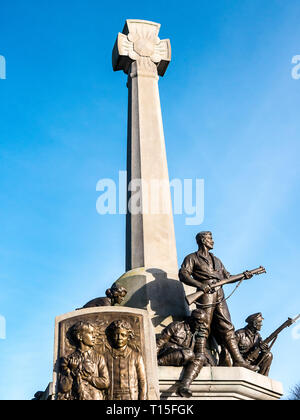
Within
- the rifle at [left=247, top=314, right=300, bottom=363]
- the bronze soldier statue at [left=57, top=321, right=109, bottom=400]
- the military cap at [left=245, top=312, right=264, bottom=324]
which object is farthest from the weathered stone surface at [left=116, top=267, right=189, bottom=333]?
the bronze soldier statue at [left=57, top=321, right=109, bottom=400]

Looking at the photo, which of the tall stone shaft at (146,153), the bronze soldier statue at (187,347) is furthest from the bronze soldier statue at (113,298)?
the tall stone shaft at (146,153)

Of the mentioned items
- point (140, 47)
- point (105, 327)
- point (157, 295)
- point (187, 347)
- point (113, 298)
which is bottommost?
point (105, 327)

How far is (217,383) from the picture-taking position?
9391mm

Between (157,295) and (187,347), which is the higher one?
(157,295)

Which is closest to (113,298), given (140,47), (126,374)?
(126,374)

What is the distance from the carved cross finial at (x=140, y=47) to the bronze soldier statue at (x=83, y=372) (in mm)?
10350

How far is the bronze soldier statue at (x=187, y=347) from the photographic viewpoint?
921cm

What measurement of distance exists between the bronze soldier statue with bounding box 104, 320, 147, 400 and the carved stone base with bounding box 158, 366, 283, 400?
108 centimetres

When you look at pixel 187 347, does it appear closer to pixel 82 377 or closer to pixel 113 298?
pixel 113 298

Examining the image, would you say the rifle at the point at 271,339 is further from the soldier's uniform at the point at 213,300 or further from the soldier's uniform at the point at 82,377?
the soldier's uniform at the point at 82,377

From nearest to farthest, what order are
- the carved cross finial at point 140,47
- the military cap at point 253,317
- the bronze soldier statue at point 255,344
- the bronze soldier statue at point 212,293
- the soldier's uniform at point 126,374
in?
the soldier's uniform at point 126,374 → the bronze soldier statue at point 212,293 → the bronze soldier statue at point 255,344 → the military cap at point 253,317 → the carved cross finial at point 140,47

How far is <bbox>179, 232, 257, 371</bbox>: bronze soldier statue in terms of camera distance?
417 inches

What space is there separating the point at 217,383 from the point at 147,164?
664cm
